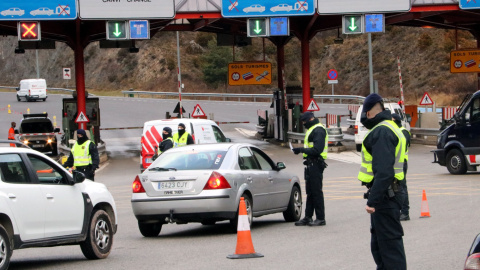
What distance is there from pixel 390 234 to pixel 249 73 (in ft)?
119

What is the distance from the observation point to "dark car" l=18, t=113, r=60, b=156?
4056 cm

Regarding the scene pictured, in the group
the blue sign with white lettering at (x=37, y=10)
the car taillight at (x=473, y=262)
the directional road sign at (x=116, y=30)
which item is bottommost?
the car taillight at (x=473, y=262)

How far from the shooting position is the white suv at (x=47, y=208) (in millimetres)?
9836

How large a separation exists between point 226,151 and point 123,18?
20447mm

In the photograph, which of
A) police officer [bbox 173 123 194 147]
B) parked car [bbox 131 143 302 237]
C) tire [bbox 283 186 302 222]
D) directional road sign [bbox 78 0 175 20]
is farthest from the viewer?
directional road sign [bbox 78 0 175 20]

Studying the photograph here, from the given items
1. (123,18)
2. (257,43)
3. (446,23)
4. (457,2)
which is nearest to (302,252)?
(123,18)

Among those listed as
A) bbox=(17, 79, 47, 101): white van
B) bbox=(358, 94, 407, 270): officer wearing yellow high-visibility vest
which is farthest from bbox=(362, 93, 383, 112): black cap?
bbox=(17, 79, 47, 101): white van

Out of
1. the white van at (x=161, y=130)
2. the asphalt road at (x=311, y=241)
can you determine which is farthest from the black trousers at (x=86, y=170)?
the white van at (x=161, y=130)

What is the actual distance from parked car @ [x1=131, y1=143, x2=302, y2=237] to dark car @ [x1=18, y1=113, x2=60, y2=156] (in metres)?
27.1

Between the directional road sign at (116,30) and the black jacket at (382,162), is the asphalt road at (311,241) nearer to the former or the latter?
the black jacket at (382,162)

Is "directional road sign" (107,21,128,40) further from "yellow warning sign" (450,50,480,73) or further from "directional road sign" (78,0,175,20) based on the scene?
"yellow warning sign" (450,50,480,73)

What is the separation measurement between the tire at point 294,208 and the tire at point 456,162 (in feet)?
31.0

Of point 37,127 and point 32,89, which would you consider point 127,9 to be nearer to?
point 37,127

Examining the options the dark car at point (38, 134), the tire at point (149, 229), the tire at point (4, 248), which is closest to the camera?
the tire at point (4, 248)
